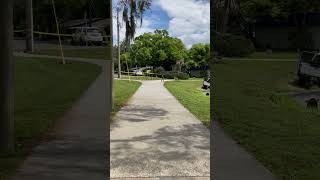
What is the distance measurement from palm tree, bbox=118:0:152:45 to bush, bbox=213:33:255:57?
49cm

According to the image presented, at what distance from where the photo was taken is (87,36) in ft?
12.5

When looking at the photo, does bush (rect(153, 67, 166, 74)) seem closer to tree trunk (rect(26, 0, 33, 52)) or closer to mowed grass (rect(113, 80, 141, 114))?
mowed grass (rect(113, 80, 141, 114))

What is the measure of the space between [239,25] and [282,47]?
0.67 m

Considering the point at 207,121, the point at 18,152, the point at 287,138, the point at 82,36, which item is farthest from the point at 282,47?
the point at 18,152

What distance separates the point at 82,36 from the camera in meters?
3.95

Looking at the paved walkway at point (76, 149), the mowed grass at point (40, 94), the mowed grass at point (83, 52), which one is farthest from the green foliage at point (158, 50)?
the paved walkway at point (76, 149)

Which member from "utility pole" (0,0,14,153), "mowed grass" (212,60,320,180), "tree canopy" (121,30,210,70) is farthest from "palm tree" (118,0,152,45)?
"utility pole" (0,0,14,153)

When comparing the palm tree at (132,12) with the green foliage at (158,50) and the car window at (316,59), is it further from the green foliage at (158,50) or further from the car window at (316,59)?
the car window at (316,59)

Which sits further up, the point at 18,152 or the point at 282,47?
the point at 282,47

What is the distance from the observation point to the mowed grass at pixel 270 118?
4.62 meters

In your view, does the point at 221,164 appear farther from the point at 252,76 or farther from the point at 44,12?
the point at 44,12

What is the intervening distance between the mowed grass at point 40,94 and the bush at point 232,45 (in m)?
1.01

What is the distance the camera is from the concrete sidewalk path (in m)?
3.61

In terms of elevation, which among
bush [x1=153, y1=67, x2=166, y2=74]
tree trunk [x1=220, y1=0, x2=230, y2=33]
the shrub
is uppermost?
tree trunk [x1=220, y1=0, x2=230, y2=33]
